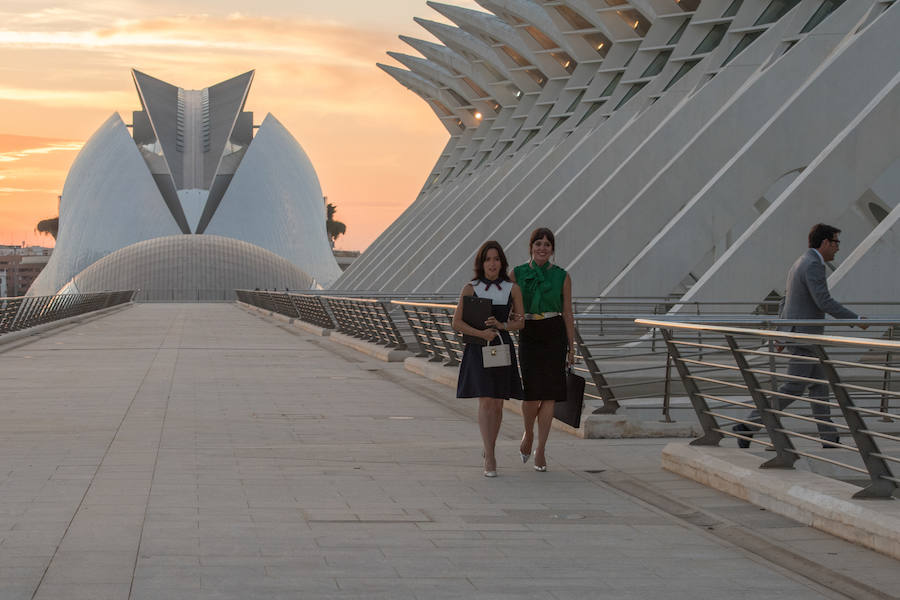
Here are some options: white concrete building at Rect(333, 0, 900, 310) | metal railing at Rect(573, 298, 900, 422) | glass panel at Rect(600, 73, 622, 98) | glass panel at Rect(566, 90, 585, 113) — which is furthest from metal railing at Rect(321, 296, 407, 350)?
glass panel at Rect(566, 90, 585, 113)

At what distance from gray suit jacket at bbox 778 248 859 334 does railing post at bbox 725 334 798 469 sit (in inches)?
69.2

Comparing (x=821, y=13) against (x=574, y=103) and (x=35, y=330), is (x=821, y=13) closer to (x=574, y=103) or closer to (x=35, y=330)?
(x=574, y=103)

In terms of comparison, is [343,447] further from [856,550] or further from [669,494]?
[856,550]

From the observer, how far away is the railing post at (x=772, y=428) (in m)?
6.79

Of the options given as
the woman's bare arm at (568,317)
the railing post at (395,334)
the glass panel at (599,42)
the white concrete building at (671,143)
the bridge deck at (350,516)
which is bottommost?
the bridge deck at (350,516)

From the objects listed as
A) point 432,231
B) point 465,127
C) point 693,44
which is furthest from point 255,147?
point 693,44

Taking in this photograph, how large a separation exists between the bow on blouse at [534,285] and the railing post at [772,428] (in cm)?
135

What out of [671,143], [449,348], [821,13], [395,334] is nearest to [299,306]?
[671,143]

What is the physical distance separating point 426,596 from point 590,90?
122ft

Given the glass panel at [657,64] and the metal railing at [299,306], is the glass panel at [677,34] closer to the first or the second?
the glass panel at [657,64]

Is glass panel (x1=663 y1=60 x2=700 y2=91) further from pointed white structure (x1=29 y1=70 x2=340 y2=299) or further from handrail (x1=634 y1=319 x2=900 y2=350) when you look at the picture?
pointed white structure (x1=29 y1=70 x2=340 y2=299)

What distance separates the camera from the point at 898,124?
667 inches

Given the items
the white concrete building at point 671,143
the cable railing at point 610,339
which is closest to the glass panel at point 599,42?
the white concrete building at point 671,143

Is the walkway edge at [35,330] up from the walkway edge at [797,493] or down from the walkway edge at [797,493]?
down
